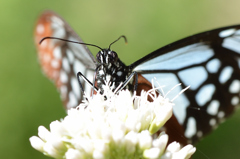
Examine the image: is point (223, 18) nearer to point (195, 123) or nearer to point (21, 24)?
point (21, 24)

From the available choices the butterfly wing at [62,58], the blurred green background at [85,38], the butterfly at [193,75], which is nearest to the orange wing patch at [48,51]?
the butterfly wing at [62,58]

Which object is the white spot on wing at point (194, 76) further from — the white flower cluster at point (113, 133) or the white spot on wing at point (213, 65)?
the white flower cluster at point (113, 133)

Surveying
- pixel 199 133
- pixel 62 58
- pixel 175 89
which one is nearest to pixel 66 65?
pixel 62 58

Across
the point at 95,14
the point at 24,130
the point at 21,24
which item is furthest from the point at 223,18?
the point at 24,130

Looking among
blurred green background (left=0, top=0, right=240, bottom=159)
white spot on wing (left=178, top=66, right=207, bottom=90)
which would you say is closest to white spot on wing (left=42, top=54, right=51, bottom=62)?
blurred green background (left=0, top=0, right=240, bottom=159)

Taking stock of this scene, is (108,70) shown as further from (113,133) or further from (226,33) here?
(226,33)

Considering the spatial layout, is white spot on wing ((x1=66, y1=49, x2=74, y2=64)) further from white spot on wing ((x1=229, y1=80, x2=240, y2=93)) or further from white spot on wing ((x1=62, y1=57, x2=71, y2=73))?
white spot on wing ((x1=229, y1=80, x2=240, y2=93))

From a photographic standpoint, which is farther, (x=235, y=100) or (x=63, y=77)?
(x=63, y=77)
